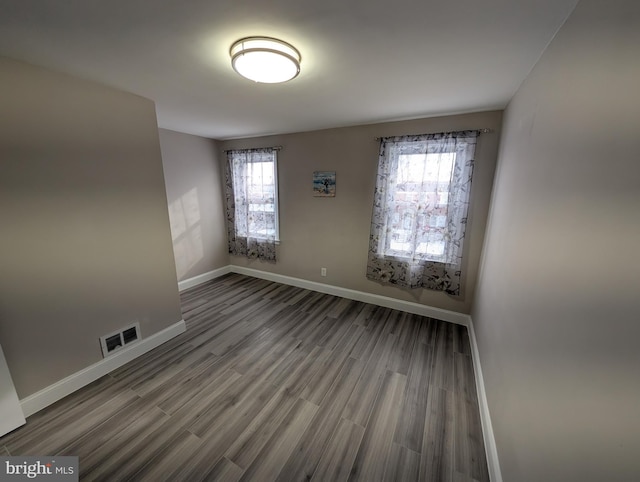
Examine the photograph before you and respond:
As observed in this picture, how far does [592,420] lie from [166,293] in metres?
2.76

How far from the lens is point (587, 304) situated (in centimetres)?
70

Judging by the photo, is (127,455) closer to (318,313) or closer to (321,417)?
(321,417)

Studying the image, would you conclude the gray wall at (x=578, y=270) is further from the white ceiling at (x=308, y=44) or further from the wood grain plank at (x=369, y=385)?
the wood grain plank at (x=369, y=385)

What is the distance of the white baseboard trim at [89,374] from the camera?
5.06 feet

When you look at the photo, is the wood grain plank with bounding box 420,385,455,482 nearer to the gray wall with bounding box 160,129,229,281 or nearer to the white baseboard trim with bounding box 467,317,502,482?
the white baseboard trim with bounding box 467,317,502,482

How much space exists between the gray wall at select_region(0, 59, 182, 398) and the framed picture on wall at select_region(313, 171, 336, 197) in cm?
178

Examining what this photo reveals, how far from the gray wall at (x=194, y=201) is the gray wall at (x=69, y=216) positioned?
133cm

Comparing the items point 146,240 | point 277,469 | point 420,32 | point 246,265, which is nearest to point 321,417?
point 277,469

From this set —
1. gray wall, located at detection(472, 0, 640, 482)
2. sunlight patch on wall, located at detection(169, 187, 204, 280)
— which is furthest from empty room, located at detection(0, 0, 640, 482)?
sunlight patch on wall, located at detection(169, 187, 204, 280)

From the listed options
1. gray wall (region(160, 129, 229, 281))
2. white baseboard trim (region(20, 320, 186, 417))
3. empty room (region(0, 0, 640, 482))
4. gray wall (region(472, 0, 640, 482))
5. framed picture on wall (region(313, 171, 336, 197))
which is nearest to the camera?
gray wall (region(472, 0, 640, 482))

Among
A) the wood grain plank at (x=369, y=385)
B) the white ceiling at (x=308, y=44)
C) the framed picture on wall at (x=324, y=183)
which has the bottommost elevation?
the wood grain plank at (x=369, y=385)

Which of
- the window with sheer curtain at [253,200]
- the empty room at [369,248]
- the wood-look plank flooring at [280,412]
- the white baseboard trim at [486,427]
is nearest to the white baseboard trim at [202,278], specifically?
the window with sheer curtain at [253,200]

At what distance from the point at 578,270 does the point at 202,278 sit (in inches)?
162

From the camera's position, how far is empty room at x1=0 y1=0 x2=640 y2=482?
75 centimetres
